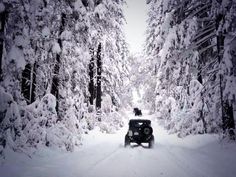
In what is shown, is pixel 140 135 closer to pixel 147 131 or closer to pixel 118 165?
pixel 147 131

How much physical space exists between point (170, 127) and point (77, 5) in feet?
41.3

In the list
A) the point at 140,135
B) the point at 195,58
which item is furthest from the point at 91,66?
the point at 195,58

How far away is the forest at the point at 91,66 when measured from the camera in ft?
35.8

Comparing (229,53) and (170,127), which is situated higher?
(229,53)

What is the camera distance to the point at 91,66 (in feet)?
81.3

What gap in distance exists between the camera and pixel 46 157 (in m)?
11.9

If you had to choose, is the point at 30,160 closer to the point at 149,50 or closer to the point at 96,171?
the point at 96,171

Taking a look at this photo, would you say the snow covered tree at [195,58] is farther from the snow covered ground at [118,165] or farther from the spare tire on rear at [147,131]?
the spare tire on rear at [147,131]

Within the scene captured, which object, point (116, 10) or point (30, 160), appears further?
point (116, 10)

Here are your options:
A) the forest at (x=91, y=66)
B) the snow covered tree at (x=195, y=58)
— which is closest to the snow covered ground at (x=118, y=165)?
the forest at (x=91, y=66)

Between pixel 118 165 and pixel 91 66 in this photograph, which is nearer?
pixel 118 165

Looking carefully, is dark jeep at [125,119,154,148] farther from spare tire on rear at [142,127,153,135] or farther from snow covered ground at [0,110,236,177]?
snow covered ground at [0,110,236,177]

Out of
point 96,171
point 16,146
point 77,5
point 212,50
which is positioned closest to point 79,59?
point 77,5

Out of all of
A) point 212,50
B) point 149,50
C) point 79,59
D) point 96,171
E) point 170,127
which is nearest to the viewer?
point 96,171
